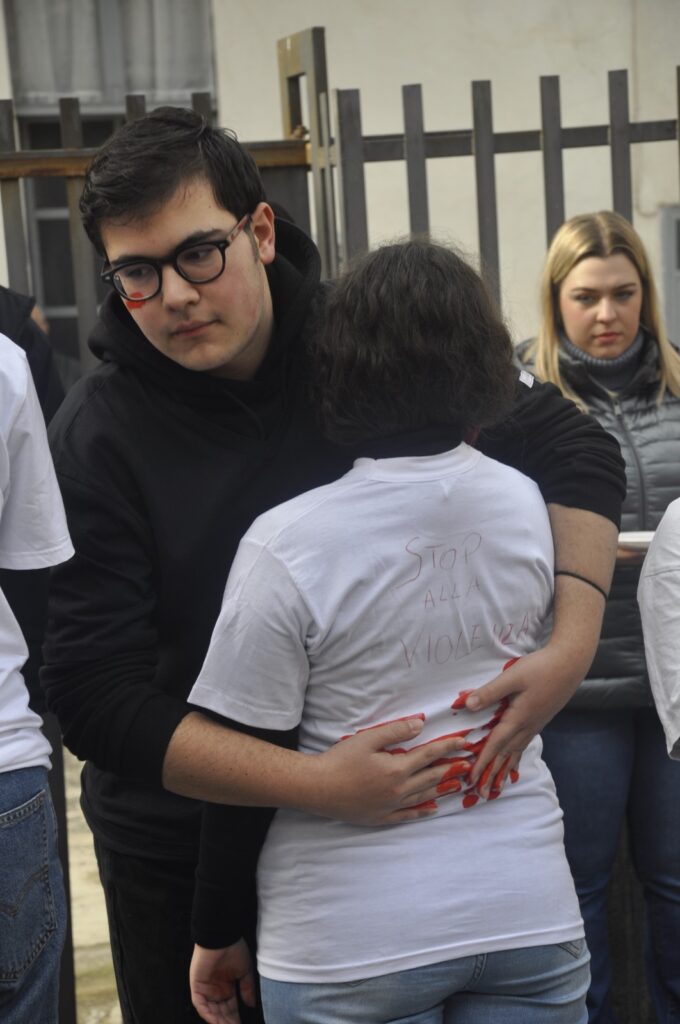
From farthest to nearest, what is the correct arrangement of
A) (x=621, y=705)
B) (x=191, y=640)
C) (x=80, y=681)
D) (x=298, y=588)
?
(x=621, y=705)
(x=191, y=640)
(x=80, y=681)
(x=298, y=588)

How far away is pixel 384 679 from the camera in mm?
1509

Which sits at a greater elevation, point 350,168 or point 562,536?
point 350,168

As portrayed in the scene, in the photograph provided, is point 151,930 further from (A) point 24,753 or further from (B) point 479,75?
(B) point 479,75

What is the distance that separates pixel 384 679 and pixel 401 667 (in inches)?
0.9

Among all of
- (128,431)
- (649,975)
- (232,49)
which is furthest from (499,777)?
(232,49)

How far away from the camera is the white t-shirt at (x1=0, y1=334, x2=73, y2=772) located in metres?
1.65

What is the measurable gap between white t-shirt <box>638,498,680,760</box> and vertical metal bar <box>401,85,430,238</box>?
1934 millimetres

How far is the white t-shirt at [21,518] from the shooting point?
1.65 metres

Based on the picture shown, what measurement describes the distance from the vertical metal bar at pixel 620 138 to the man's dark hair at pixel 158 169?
2.29m

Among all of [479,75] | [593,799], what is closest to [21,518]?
[593,799]

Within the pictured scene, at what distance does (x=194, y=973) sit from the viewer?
1.71 m

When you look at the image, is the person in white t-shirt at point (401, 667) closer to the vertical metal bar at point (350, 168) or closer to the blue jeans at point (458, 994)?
the blue jeans at point (458, 994)

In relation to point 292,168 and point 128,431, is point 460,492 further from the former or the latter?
point 292,168

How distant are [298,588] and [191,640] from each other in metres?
0.32
